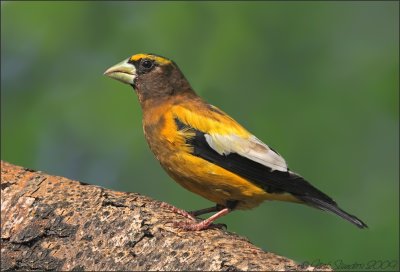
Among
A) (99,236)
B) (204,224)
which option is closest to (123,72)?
(204,224)

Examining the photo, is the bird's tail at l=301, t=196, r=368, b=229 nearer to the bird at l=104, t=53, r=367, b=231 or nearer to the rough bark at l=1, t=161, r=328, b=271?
the bird at l=104, t=53, r=367, b=231

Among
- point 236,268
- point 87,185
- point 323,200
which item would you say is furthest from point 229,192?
point 236,268

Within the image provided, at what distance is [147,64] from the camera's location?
21.0ft

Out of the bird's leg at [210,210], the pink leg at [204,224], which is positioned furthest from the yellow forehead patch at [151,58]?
the pink leg at [204,224]

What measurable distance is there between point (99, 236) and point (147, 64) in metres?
2.18

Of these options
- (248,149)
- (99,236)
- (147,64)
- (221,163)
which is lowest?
(99,236)

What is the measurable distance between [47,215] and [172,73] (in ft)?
6.52

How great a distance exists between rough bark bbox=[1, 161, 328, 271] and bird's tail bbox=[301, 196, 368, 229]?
104 centimetres

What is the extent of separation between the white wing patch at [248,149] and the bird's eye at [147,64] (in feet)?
3.52

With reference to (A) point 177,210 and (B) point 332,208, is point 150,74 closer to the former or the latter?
(A) point 177,210

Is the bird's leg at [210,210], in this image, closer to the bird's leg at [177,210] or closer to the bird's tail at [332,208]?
the bird's leg at [177,210]

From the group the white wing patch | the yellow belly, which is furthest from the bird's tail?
the white wing patch

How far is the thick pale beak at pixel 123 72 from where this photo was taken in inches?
251

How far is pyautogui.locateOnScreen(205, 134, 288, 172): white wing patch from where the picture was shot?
558cm
